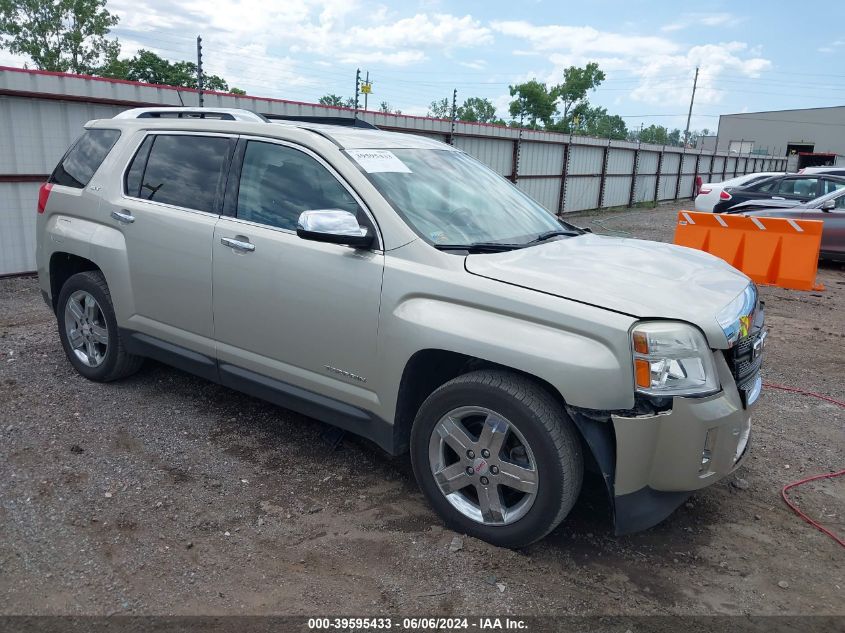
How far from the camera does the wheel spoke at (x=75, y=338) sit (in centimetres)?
495

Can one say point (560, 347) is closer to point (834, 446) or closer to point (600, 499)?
point (600, 499)

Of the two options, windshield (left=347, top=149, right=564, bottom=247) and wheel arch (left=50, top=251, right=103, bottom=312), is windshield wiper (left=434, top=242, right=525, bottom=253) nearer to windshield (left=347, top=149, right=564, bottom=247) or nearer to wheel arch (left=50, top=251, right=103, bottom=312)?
windshield (left=347, top=149, right=564, bottom=247)

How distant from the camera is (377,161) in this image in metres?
3.60

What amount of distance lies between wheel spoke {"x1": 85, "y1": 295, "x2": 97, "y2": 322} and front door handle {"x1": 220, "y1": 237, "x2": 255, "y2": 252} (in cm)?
156

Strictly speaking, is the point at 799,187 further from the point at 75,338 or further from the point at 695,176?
the point at 695,176

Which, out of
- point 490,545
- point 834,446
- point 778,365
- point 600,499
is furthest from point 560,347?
point 778,365

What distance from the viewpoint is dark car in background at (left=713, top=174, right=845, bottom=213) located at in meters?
14.1

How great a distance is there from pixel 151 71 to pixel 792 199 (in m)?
46.5

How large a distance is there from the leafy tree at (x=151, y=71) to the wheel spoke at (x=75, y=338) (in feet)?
134

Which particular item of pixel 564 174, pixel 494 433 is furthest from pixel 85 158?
pixel 564 174

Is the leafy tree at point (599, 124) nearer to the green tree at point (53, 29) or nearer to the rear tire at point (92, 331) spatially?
the green tree at point (53, 29)

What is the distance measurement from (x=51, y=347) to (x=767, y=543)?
548 cm

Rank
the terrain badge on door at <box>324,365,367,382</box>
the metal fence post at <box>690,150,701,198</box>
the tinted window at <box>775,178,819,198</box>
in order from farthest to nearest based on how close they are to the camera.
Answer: the metal fence post at <box>690,150,701,198</box>, the tinted window at <box>775,178,819,198</box>, the terrain badge on door at <box>324,365,367,382</box>

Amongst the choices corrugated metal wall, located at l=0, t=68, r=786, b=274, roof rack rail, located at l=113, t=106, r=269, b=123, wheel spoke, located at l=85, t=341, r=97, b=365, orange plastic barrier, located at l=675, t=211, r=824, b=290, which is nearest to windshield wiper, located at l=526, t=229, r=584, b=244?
roof rack rail, located at l=113, t=106, r=269, b=123
